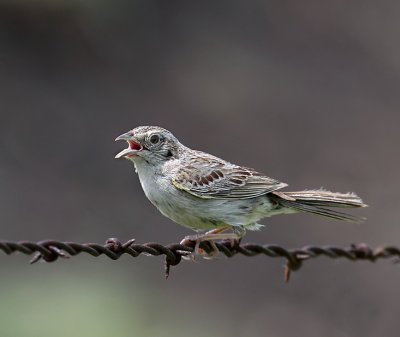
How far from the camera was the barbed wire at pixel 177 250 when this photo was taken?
178 inches

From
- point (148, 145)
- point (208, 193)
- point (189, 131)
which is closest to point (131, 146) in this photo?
point (148, 145)

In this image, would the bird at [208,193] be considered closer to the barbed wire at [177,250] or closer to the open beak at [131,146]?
the open beak at [131,146]

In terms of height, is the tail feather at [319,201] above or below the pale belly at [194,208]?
above

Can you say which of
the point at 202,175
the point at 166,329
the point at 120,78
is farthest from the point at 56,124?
the point at 202,175

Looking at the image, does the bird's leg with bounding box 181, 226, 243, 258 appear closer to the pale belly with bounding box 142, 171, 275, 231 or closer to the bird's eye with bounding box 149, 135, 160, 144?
the pale belly with bounding box 142, 171, 275, 231

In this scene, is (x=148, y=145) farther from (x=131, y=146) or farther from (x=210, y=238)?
(x=210, y=238)

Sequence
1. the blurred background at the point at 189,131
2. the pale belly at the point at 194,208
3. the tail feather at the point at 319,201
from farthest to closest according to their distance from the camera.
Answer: the blurred background at the point at 189,131 < the tail feather at the point at 319,201 < the pale belly at the point at 194,208

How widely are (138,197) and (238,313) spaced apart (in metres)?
4.04

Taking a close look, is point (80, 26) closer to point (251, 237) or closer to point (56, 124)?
point (56, 124)

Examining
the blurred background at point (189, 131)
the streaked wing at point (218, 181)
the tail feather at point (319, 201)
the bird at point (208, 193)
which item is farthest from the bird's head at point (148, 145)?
the blurred background at point (189, 131)

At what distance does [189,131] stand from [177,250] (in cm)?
1315

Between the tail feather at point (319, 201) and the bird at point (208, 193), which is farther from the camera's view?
the tail feather at point (319, 201)

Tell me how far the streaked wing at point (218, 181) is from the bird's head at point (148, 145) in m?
0.20

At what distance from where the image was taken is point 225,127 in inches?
740
